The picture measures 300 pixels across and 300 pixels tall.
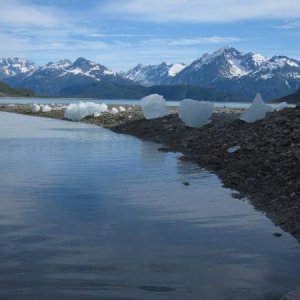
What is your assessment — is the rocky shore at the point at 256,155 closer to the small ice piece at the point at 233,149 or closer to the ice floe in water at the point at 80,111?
the small ice piece at the point at 233,149

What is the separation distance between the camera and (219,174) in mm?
21188

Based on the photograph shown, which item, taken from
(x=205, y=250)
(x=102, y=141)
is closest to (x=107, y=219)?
(x=205, y=250)

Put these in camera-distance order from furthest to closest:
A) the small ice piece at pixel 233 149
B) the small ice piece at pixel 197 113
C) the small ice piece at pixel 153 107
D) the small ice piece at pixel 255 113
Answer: the small ice piece at pixel 153 107, the small ice piece at pixel 197 113, the small ice piece at pixel 255 113, the small ice piece at pixel 233 149

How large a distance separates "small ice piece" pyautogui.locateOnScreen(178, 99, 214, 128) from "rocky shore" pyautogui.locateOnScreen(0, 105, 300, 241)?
30.7 inches

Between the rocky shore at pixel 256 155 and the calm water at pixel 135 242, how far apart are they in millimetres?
704

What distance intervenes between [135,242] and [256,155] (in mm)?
12122

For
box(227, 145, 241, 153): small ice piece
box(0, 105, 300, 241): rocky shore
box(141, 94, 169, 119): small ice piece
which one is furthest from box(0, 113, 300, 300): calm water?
box(141, 94, 169, 119): small ice piece

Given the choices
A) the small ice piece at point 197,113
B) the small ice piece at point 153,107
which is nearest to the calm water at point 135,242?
the small ice piece at point 197,113

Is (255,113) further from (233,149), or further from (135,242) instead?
(135,242)

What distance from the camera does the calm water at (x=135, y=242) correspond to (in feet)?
28.8

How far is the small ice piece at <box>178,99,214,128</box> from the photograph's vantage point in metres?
38.7

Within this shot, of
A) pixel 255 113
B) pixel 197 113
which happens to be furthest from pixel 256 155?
pixel 197 113

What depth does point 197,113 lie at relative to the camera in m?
39.0

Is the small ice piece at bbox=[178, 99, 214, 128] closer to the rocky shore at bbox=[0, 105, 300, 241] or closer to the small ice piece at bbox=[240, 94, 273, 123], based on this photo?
the rocky shore at bbox=[0, 105, 300, 241]
